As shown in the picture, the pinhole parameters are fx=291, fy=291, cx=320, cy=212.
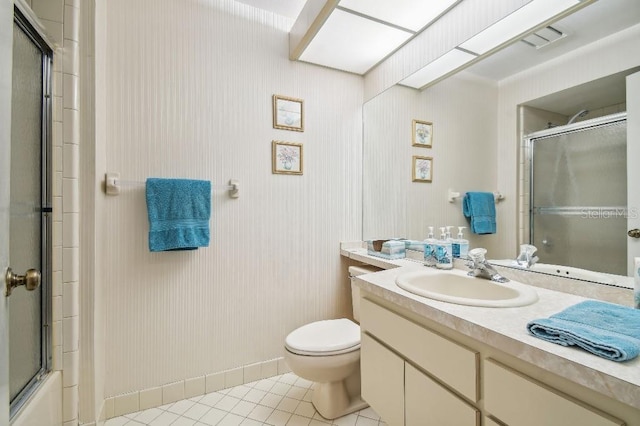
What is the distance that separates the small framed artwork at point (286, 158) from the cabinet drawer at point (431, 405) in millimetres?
1321

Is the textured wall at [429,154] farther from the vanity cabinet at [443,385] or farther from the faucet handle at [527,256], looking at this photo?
the vanity cabinet at [443,385]

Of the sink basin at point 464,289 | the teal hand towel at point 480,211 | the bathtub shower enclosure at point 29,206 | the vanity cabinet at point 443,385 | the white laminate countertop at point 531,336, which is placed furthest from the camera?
the teal hand towel at point 480,211

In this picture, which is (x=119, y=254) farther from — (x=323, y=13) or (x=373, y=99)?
(x=373, y=99)

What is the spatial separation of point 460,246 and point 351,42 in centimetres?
137

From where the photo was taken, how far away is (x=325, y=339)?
158cm

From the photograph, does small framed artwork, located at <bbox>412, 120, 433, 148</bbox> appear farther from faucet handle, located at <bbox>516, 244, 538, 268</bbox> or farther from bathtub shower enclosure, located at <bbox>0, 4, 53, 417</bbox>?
bathtub shower enclosure, located at <bbox>0, 4, 53, 417</bbox>

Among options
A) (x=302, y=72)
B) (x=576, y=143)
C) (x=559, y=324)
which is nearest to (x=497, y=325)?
(x=559, y=324)

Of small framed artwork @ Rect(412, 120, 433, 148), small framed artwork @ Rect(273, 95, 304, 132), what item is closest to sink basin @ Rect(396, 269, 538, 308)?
small framed artwork @ Rect(412, 120, 433, 148)

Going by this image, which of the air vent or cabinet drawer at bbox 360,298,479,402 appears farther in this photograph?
A: the air vent

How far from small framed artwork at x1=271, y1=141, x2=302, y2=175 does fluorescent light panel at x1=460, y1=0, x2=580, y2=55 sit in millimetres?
1092

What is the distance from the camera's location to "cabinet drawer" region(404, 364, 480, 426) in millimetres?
834

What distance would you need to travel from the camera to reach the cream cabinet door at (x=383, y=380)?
1.10 metres

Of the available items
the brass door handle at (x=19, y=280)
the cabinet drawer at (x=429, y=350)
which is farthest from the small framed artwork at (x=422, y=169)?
the brass door handle at (x=19, y=280)

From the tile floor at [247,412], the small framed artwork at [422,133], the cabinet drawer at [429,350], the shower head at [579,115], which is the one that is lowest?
the tile floor at [247,412]
